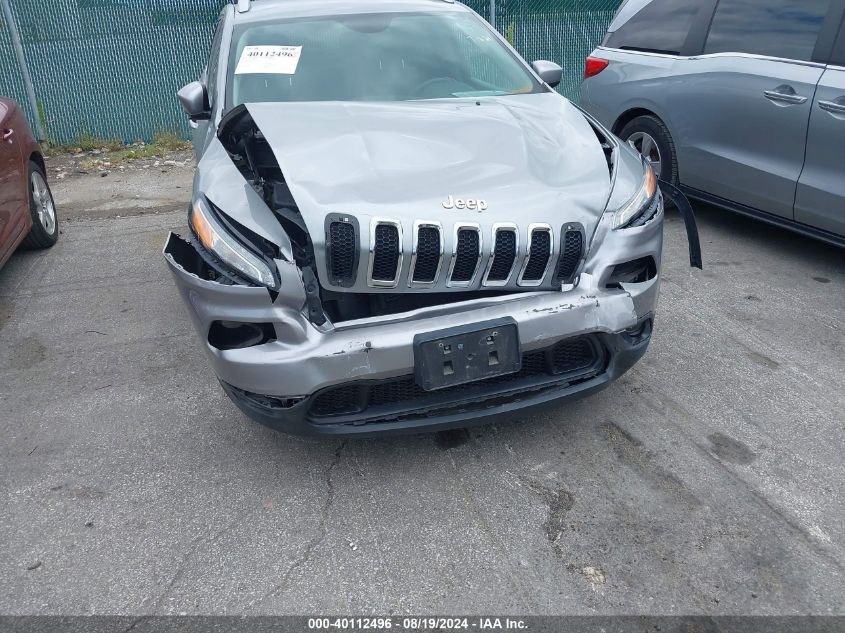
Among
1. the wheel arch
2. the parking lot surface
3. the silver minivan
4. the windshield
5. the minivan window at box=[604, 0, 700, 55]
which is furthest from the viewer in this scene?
the wheel arch

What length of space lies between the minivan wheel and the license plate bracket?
3224mm

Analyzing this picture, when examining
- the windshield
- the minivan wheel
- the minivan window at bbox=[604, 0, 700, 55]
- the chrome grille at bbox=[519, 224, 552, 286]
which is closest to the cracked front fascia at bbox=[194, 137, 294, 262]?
the windshield

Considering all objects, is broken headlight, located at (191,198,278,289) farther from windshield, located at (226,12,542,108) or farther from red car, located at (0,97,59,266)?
red car, located at (0,97,59,266)

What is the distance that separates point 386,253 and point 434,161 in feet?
1.80

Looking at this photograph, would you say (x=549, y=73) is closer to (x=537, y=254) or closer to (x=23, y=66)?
(x=537, y=254)

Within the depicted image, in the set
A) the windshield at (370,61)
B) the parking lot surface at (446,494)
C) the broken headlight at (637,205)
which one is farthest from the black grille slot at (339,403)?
the windshield at (370,61)

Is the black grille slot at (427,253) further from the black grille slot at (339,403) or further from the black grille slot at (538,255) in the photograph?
the black grille slot at (339,403)

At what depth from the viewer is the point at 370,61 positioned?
3.61 metres

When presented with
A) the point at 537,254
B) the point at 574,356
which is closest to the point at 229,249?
the point at 537,254

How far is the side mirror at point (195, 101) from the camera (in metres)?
3.57

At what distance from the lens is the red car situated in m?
4.38

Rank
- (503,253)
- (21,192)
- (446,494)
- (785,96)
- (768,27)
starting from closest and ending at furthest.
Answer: (503,253) < (446,494) < (785,96) < (768,27) < (21,192)

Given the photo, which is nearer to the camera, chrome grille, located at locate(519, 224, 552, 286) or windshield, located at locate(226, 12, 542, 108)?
chrome grille, located at locate(519, 224, 552, 286)

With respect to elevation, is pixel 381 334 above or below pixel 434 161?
below
